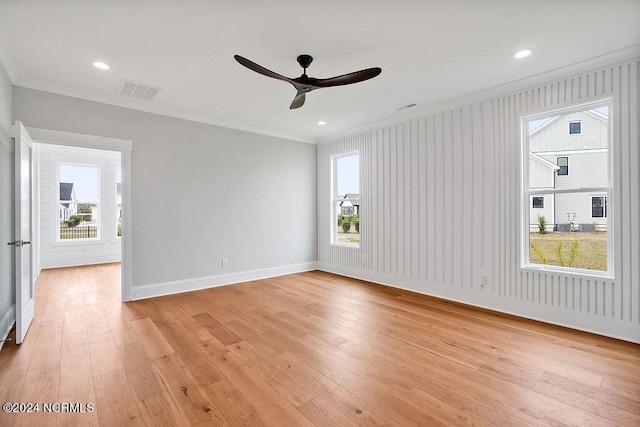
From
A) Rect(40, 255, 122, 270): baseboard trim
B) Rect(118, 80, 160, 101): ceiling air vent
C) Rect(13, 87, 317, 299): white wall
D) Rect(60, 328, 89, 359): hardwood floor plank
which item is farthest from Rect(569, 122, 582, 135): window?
Rect(40, 255, 122, 270): baseboard trim

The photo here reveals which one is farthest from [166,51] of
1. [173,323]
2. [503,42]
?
[503,42]

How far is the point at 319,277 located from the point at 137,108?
383 cm

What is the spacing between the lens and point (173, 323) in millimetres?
3146

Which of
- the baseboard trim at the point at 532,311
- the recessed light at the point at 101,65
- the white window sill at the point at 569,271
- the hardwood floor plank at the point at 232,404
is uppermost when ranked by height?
the recessed light at the point at 101,65

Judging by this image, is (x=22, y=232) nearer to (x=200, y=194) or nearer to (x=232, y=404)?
(x=200, y=194)

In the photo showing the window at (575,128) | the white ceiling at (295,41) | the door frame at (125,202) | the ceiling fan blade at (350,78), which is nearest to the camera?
the white ceiling at (295,41)

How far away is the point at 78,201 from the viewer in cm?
650

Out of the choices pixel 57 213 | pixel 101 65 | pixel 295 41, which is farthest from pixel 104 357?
pixel 57 213

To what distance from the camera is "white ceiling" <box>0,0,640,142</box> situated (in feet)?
6.93

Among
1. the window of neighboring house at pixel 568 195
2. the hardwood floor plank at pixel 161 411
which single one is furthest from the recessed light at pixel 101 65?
the window of neighboring house at pixel 568 195

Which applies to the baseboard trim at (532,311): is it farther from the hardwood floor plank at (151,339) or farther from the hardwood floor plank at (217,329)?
the hardwood floor plank at (151,339)

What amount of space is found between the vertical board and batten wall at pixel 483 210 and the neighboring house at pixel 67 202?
6.10m

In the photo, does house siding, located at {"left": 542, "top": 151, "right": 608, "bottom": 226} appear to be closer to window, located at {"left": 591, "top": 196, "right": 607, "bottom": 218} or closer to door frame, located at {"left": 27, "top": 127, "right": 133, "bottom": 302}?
window, located at {"left": 591, "top": 196, "right": 607, "bottom": 218}

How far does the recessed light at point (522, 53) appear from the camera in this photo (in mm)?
2665
